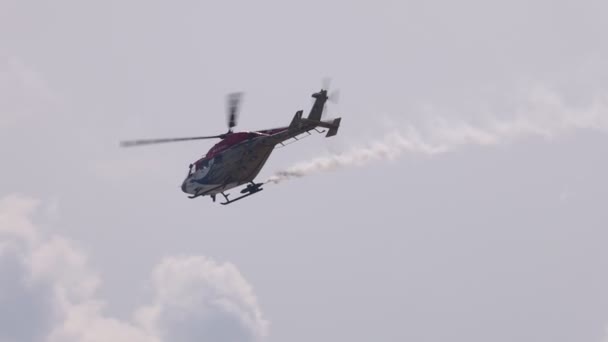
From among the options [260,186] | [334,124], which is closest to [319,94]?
[334,124]

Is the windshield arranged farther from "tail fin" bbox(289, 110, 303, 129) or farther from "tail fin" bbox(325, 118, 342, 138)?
"tail fin" bbox(325, 118, 342, 138)

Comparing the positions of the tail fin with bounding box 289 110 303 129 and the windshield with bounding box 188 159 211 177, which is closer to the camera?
the tail fin with bounding box 289 110 303 129

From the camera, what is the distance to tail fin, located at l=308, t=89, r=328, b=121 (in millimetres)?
70188

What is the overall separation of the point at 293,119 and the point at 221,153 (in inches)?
261

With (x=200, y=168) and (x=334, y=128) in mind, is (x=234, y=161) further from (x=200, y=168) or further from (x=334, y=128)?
(x=334, y=128)

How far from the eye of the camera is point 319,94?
70.2 m

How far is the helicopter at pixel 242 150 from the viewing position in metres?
69.7

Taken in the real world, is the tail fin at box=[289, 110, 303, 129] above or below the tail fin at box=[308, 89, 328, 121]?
below

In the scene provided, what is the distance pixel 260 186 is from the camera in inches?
2857

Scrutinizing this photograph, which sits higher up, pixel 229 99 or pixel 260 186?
pixel 229 99

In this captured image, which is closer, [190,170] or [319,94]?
[319,94]

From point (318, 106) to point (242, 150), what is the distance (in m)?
6.20

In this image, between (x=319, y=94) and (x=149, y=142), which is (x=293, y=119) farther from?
(x=149, y=142)

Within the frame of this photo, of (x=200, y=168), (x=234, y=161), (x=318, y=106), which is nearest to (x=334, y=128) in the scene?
(x=318, y=106)
